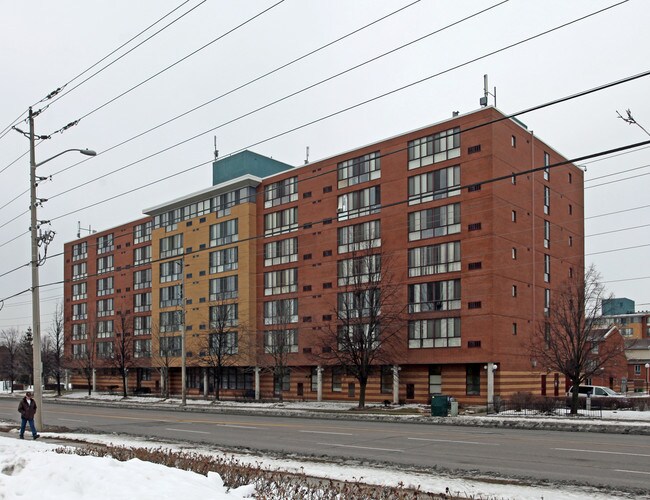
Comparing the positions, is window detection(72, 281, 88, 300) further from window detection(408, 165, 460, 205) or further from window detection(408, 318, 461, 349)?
window detection(408, 165, 460, 205)

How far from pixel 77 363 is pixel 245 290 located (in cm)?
3253

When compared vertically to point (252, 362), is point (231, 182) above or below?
above

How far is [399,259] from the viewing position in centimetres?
4678

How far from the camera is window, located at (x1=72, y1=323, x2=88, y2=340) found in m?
86.3

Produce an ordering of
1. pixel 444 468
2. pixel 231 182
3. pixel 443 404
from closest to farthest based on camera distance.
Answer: pixel 444 468 → pixel 443 404 → pixel 231 182

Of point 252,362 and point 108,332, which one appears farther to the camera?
point 108,332

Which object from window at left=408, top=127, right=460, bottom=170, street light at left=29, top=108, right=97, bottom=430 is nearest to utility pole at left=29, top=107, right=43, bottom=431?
street light at left=29, top=108, right=97, bottom=430

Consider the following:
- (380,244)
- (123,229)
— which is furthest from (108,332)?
(380,244)

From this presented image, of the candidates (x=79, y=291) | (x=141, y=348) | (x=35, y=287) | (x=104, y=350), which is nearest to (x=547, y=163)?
(x=35, y=287)

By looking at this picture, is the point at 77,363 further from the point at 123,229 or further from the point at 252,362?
the point at 252,362

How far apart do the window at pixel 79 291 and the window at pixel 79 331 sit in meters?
3.59

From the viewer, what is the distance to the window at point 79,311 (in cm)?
8692

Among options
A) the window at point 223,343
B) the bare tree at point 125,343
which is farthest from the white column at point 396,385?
the bare tree at point 125,343

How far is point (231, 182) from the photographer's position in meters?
60.1
